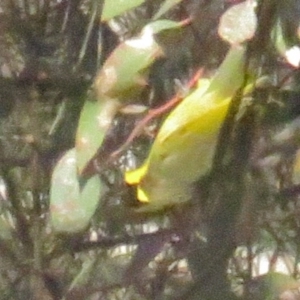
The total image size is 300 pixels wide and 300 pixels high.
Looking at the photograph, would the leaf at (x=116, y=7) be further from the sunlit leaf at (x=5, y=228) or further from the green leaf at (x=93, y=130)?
the sunlit leaf at (x=5, y=228)

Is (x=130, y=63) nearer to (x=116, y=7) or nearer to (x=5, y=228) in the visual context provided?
(x=116, y=7)

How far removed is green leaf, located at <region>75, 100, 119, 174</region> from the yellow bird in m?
0.03

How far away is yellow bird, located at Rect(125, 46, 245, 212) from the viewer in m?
0.36

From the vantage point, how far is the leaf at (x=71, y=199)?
0.44m

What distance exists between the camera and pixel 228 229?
1.56 ft

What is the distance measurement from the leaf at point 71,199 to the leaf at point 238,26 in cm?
15

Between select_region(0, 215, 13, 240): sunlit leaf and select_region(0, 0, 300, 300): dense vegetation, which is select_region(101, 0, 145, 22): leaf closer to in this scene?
select_region(0, 0, 300, 300): dense vegetation

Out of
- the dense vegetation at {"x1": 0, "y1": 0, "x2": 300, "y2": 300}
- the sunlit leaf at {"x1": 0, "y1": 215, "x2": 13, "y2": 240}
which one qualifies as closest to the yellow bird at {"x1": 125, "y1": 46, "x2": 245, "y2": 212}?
the dense vegetation at {"x1": 0, "y1": 0, "x2": 300, "y2": 300}

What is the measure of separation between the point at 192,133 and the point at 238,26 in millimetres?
58

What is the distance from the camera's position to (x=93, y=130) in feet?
1.32

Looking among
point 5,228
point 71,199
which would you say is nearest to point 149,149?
point 71,199

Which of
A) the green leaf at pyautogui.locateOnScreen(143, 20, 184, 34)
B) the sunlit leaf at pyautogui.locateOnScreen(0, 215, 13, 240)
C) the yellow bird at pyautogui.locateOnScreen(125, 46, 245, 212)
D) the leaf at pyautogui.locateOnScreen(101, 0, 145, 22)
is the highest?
the leaf at pyautogui.locateOnScreen(101, 0, 145, 22)

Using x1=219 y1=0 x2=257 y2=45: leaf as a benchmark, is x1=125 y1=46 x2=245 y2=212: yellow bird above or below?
below

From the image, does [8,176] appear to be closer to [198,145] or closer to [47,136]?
[47,136]
